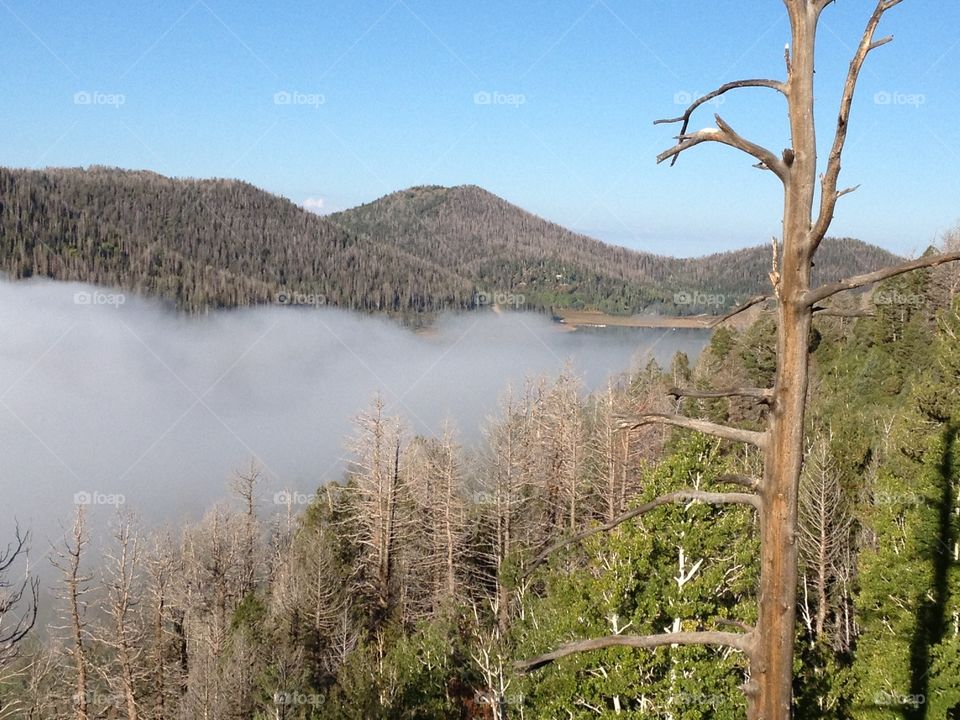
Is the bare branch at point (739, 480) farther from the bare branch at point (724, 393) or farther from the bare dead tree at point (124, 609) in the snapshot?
the bare dead tree at point (124, 609)

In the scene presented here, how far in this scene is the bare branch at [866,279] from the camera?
10.9 feet

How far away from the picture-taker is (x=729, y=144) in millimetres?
3736

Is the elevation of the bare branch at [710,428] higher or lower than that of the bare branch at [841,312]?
lower

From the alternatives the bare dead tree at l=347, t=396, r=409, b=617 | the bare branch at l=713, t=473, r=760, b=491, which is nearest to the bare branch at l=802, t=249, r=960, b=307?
the bare branch at l=713, t=473, r=760, b=491

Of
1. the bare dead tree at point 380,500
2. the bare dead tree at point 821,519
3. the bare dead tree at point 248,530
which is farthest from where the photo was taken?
the bare dead tree at point 248,530

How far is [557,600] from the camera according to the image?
17.6m

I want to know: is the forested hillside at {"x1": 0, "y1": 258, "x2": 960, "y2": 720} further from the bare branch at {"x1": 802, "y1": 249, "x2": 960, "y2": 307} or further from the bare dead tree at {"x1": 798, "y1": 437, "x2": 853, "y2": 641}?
the bare branch at {"x1": 802, "y1": 249, "x2": 960, "y2": 307}

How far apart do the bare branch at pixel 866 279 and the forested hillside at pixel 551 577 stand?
1.18 feet

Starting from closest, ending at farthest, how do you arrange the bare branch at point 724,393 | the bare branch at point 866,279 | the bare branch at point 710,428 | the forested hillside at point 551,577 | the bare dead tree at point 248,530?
the bare branch at point 866,279 → the bare branch at point 724,393 → the bare branch at point 710,428 → the forested hillside at point 551,577 → the bare dead tree at point 248,530

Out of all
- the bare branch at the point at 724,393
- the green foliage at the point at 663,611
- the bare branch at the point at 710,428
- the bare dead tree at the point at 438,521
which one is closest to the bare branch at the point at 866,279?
the bare branch at the point at 724,393

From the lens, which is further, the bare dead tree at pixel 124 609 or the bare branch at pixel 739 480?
the bare dead tree at pixel 124 609

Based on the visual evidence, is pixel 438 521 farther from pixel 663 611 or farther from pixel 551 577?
pixel 663 611

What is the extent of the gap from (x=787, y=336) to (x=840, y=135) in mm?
1026

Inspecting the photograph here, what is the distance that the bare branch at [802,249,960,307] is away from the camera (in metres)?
3.32
